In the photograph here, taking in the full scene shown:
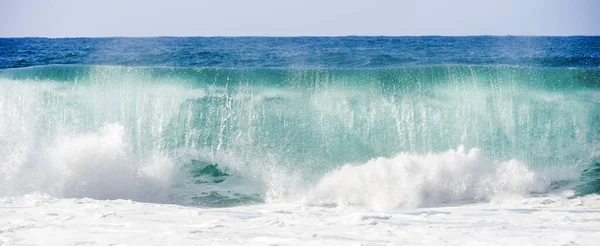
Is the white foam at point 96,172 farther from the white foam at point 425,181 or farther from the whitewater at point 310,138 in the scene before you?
the white foam at point 425,181

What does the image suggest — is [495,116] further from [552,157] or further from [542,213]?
[542,213]

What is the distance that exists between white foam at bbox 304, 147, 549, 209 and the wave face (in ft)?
0.06

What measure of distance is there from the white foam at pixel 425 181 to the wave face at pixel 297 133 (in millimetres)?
20

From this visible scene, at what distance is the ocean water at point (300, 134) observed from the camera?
8.59 m

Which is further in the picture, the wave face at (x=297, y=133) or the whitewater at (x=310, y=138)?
the wave face at (x=297, y=133)

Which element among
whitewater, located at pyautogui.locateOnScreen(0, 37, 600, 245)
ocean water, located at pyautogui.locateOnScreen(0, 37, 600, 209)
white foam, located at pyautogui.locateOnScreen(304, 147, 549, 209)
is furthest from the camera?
ocean water, located at pyautogui.locateOnScreen(0, 37, 600, 209)

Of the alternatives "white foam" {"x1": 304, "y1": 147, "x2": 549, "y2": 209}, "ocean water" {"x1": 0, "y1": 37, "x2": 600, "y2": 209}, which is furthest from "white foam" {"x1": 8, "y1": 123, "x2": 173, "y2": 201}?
"white foam" {"x1": 304, "y1": 147, "x2": 549, "y2": 209}

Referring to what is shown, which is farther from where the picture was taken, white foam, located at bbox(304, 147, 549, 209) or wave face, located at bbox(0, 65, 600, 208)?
wave face, located at bbox(0, 65, 600, 208)

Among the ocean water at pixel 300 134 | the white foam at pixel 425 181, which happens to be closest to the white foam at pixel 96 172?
the ocean water at pixel 300 134

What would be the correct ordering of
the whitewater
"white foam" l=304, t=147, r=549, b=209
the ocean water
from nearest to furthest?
"white foam" l=304, t=147, r=549, b=209, the whitewater, the ocean water

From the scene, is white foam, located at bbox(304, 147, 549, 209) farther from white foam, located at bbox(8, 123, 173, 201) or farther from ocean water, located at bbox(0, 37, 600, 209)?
white foam, located at bbox(8, 123, 173, 201)

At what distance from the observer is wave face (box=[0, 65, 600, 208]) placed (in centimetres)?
859

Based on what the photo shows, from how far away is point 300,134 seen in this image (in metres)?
9.59

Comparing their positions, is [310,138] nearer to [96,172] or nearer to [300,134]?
[300,134]
